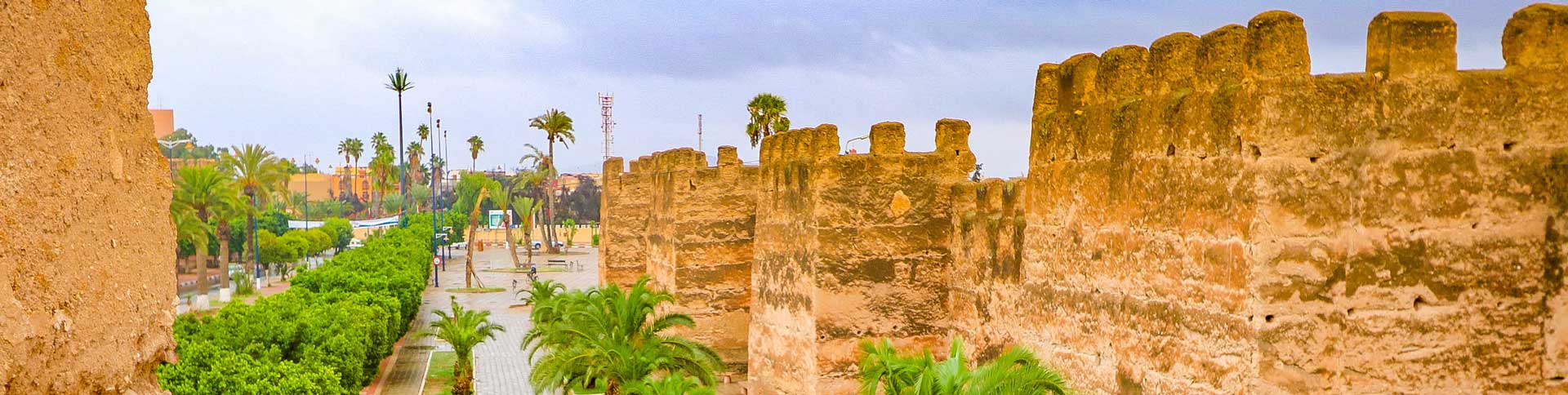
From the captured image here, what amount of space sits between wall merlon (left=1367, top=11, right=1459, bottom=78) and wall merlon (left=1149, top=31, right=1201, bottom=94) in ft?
3.51

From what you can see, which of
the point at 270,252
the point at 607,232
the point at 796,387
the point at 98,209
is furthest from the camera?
the point at 270,252

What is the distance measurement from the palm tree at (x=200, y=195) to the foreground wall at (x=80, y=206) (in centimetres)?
3676

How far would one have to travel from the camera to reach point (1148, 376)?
859cm

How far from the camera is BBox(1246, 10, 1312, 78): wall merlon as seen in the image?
732 centimetres

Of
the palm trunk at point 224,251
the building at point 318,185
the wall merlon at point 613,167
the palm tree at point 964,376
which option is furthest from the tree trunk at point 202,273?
the building at point 318,185

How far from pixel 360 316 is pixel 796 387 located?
1413 centimetres

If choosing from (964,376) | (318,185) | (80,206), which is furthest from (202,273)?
(318,185)

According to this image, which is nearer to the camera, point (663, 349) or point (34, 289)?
point (34, 289)

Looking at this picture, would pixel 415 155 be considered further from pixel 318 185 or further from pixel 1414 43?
pixel 1414 43

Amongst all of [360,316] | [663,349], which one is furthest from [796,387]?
[360,316]

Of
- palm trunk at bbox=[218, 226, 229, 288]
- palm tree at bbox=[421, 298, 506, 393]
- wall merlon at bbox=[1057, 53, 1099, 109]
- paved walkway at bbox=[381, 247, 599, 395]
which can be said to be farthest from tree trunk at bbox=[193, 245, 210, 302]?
wall merlon at bbox=[1057, 53, 1099, 109]

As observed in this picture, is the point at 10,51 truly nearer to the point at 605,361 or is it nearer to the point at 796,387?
the point at 796,387

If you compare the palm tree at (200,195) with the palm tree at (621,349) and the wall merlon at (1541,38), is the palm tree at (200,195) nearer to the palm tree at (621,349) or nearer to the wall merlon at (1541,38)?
the palm tree at (621,349)

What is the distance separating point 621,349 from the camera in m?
17.0
